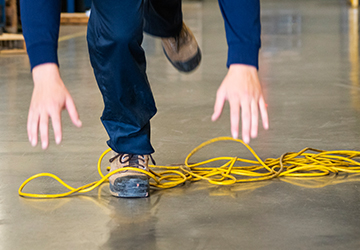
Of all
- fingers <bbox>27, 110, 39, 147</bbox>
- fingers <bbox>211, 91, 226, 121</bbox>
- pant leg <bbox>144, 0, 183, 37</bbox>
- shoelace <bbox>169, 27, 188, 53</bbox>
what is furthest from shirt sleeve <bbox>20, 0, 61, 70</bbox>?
shoelace <bbox>169, 27, 188, 53</bbox>

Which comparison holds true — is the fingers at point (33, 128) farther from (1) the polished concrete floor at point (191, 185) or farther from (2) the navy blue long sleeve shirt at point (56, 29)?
(1) the polished concrete floor at point (191, 185)

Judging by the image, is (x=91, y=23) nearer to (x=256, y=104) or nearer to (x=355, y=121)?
(x=256, y=104)

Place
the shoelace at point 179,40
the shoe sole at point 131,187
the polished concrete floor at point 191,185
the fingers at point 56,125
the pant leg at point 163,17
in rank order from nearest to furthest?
the fingers at point 56,125 → the polished concrete floor at point 191,185 → the shoe sole at point 131,187 → the pant leg at point 163,17 → the shoelace at point 179,40

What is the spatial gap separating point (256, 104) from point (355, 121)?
1694 mm

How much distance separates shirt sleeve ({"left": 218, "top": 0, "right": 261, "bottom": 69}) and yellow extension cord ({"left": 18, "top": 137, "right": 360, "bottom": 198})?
2.41 feet

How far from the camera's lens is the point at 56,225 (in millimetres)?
1347

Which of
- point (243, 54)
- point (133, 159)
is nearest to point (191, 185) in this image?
point (133, 159)

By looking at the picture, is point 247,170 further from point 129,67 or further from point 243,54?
point 243,54

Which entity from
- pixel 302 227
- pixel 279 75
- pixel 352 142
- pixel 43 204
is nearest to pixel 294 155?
pixel 352 142

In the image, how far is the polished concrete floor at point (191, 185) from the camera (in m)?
1.27

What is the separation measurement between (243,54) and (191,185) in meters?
0.79

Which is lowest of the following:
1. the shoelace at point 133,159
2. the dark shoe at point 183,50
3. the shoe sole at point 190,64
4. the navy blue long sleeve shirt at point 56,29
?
the shoelace at point 133,159

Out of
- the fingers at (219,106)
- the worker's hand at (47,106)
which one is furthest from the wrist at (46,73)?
the fingers at (219,106)

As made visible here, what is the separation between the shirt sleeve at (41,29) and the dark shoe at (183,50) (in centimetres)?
117
